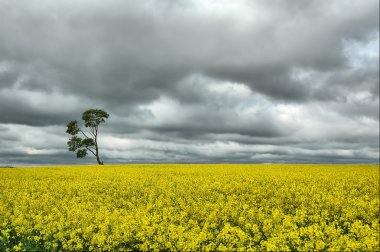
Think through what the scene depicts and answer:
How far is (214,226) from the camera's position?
11047 mm

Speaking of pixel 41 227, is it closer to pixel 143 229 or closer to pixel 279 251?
pixel 143 229

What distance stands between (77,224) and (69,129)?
186ft

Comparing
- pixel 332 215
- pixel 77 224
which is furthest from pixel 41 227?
pixel 332 215

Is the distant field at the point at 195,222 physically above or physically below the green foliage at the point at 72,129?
below

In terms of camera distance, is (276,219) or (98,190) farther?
(98,190)

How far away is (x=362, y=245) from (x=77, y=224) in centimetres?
909

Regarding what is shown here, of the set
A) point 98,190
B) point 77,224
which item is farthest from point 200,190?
point 77,224

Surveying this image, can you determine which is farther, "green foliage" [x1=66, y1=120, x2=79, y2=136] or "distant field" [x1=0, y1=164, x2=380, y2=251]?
"green foliage" [x1=66, y1=120, x2=79, y2=136]

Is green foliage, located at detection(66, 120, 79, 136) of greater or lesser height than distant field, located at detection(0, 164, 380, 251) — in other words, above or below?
above

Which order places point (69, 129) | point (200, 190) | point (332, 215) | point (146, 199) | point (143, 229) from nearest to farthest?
point (143, 229) → point (332, 215) → point (146, 199) → point (200, 190) → point (69, 129)

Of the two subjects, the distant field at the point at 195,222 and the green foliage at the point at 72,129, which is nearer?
the distant field at the point at 195,222

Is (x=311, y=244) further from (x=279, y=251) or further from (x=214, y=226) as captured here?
(x=214, y=226)

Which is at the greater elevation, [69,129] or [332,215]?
[69,129]

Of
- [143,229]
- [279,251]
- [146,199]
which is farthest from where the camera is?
[146,199]
